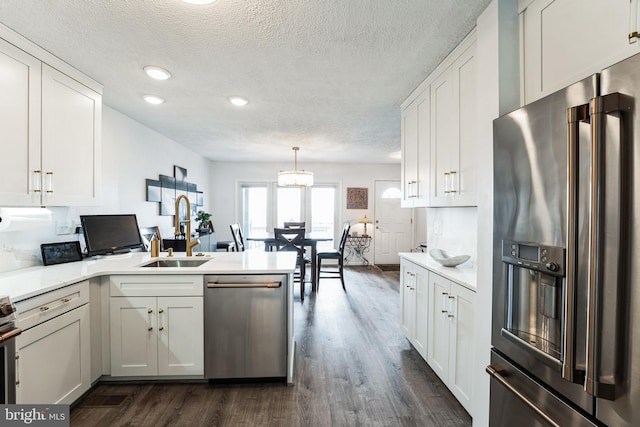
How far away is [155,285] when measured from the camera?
212cm

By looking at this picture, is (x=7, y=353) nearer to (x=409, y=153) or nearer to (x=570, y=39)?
(x=570, y=39)

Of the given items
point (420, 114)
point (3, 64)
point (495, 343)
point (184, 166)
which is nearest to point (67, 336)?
point (3, 64)

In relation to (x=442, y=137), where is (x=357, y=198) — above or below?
below

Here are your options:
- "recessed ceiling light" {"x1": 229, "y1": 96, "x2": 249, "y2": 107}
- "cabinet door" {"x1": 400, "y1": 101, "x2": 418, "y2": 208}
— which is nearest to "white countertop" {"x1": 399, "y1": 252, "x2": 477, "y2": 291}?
"cabinet door" {"x1": 400, "y1": 101, "x2": 418, "y2": 208}

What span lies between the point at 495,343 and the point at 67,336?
239 centimetres

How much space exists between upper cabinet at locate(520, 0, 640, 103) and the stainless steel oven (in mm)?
2547

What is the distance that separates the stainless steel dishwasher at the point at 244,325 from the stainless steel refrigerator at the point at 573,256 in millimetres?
1421

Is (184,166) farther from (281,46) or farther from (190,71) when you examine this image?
(281,46)

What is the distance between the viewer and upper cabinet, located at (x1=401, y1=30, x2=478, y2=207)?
6.10 feet

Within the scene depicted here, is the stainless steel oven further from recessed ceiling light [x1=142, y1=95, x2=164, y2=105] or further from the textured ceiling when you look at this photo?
recessed ceiling light [x1=142, y1=95, x2=164, y2=105]

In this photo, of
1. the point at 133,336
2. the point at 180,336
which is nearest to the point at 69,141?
the point at 133,336

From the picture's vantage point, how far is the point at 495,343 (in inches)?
52.1

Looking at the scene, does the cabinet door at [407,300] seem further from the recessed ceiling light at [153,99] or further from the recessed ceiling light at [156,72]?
the recessed ceiling light at [153,99]

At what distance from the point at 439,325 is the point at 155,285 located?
206 cm
